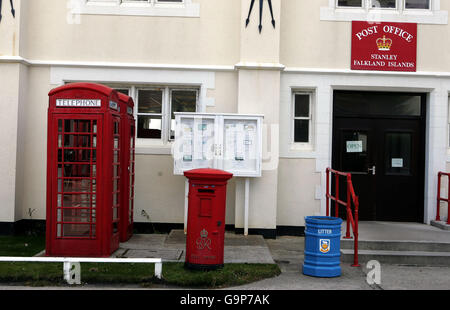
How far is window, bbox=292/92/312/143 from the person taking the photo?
10.7 meters

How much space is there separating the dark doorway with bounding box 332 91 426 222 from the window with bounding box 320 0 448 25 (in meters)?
1.54

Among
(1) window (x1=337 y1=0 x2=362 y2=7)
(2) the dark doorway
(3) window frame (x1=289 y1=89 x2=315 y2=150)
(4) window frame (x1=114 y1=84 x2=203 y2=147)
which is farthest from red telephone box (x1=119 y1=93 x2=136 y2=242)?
(1) window (x1=337 y1=0 x2=362 y2=7)

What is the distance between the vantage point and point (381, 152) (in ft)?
35.6

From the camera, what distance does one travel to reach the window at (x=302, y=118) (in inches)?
422

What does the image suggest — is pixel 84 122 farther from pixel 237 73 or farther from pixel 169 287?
pixel 237 73

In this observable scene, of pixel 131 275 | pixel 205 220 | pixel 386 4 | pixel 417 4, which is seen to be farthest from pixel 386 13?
pixel 131 275

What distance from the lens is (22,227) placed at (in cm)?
1030

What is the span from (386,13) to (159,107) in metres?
5.11

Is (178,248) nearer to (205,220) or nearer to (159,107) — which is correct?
(205,220)

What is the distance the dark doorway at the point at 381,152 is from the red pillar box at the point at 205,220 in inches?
173

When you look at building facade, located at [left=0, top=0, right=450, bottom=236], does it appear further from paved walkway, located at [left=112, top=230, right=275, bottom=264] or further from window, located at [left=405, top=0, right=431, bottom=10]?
paved walkway, located at [left=112, top=230, right=275, bottom=264]

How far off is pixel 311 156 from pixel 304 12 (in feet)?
9.80
